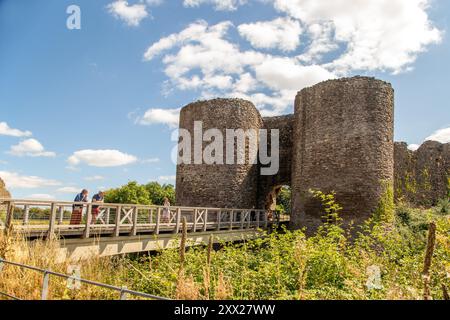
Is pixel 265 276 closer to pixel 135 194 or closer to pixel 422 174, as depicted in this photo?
pixel 422 174

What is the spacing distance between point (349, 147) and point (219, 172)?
6111 millimetres

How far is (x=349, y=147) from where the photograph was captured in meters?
15.1

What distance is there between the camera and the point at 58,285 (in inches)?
234

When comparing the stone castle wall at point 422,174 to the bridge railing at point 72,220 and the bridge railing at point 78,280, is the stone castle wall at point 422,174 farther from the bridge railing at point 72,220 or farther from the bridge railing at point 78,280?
the bridge railing at point 78,280

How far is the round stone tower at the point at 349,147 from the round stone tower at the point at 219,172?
312cm

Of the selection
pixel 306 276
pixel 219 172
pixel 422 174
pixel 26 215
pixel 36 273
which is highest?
pixel 422 174

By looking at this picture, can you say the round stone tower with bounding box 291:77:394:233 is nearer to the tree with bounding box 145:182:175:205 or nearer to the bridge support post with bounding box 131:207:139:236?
the bridge support post with bounding box 131:207:139:236

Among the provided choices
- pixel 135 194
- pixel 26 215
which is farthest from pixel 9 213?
pixel 135 194

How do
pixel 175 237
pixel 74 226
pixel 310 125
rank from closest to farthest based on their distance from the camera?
pixel 74 226 → pixel 175 237 → pixel 310 125

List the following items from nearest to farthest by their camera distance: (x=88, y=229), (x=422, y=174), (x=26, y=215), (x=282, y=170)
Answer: (x=26, y=215) < (x=88, y=229) < (x=282, y=170) < (x=422, y=174)

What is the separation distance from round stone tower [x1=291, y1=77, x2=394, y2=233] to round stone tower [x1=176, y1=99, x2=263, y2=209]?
10.2ft
